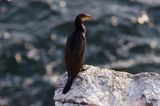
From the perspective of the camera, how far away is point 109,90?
8258 mm

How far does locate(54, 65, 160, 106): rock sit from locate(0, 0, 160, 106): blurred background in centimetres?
572

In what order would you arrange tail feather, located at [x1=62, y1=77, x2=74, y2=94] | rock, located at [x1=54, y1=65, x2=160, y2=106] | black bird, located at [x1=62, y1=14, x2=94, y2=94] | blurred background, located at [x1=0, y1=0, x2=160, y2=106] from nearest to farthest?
rock, located at [x1=54, y1=65, x2=160, y2=106]
tail feather, located at [x1=62, y1=77, x2=74, y2=94]
black bird, located at [x1=62, y1=14, x2=94, y2=94]
blurred background, located at [x1=0, y1=0, x2=160, y2=106]

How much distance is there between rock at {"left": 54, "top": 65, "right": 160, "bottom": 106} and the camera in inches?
312

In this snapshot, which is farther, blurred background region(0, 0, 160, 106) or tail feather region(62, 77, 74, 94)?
blurred background region(0, 0, 160, 106)

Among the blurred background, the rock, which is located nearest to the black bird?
the rock

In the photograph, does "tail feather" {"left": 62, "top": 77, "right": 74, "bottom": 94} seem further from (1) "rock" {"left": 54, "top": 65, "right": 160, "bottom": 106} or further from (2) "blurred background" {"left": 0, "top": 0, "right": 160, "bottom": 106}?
(2) "blurred background" {"left": 0, "top": 0, "right": 160, "bottom": 106}

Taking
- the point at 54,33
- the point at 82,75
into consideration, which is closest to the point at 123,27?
the point at 54,33

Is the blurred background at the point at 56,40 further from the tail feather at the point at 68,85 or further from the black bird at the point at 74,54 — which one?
the tail feather at the point at 68,85

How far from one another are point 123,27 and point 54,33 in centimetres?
234

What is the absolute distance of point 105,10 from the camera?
18016 millimetres

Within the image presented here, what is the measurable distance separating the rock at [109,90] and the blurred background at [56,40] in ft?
18.8

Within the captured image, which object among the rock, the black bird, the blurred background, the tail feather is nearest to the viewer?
the rock

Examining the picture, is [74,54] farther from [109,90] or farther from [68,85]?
[109,90]

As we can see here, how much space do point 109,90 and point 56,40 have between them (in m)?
8.31
